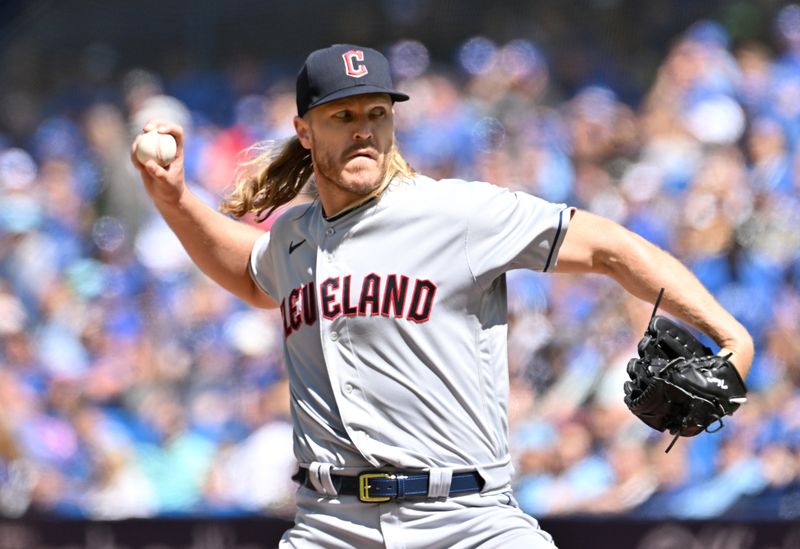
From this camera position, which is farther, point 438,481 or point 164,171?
point 164,171

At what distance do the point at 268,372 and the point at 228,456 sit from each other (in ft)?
1.43

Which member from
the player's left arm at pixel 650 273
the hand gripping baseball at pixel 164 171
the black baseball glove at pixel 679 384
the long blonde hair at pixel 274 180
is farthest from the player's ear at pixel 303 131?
the black baseball glove at pixel 679 384

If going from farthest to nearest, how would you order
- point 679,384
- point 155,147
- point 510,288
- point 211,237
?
point 510,288
point 211,237
point 155,147
point 679,384

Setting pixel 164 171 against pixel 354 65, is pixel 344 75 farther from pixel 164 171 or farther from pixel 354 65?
pixel 164 171

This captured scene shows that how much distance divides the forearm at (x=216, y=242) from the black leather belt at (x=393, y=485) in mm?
715

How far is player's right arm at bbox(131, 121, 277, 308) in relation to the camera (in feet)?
10.6

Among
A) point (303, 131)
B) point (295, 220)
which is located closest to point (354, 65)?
point (303, 131)

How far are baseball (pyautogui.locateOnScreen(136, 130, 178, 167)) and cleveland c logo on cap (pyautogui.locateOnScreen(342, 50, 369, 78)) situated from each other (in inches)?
20.3

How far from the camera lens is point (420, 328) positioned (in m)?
2.79

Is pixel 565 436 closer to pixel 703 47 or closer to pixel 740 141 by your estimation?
pixel 740 141

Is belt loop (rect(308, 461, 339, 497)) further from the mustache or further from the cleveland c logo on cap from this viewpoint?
the cleveland c logo on cap

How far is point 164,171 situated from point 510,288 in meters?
2.70

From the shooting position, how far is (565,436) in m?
5.37

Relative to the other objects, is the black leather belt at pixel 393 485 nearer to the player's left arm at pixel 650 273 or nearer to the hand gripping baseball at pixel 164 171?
the player's left arm at pixel 650 273
